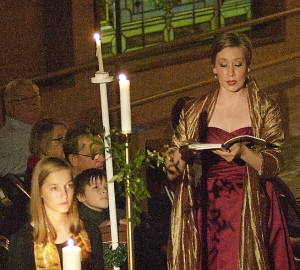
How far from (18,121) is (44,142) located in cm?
63

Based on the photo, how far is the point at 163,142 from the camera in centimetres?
757

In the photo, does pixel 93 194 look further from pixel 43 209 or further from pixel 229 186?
pixel 43 209


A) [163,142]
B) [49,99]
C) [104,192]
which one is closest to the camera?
[104,192]

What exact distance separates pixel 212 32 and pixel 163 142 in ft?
6.40

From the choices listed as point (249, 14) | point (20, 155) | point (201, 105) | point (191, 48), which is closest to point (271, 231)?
point (201, 105)

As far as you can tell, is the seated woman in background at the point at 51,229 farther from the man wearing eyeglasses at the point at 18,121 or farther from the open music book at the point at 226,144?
the man wearing eyeglasses at the point at 18,121

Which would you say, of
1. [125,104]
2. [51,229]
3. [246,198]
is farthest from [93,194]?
[125,104]

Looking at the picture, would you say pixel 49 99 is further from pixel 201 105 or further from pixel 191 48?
pixel 201 105

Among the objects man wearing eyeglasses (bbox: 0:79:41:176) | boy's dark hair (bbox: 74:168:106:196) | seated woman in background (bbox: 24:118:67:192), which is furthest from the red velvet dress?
man wearing eyeglasses (bbox: 0:79:41:176)

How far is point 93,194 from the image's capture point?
606cm

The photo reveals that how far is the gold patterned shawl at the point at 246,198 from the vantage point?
5.35 metres

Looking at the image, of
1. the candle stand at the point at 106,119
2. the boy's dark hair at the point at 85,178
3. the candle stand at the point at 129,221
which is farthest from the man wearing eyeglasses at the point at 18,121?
the candle stand at the point at 129,221

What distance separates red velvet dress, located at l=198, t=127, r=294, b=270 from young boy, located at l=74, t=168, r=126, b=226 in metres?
0.67

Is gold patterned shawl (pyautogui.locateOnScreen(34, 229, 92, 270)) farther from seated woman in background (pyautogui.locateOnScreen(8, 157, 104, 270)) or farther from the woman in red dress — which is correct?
the woman in red dress
